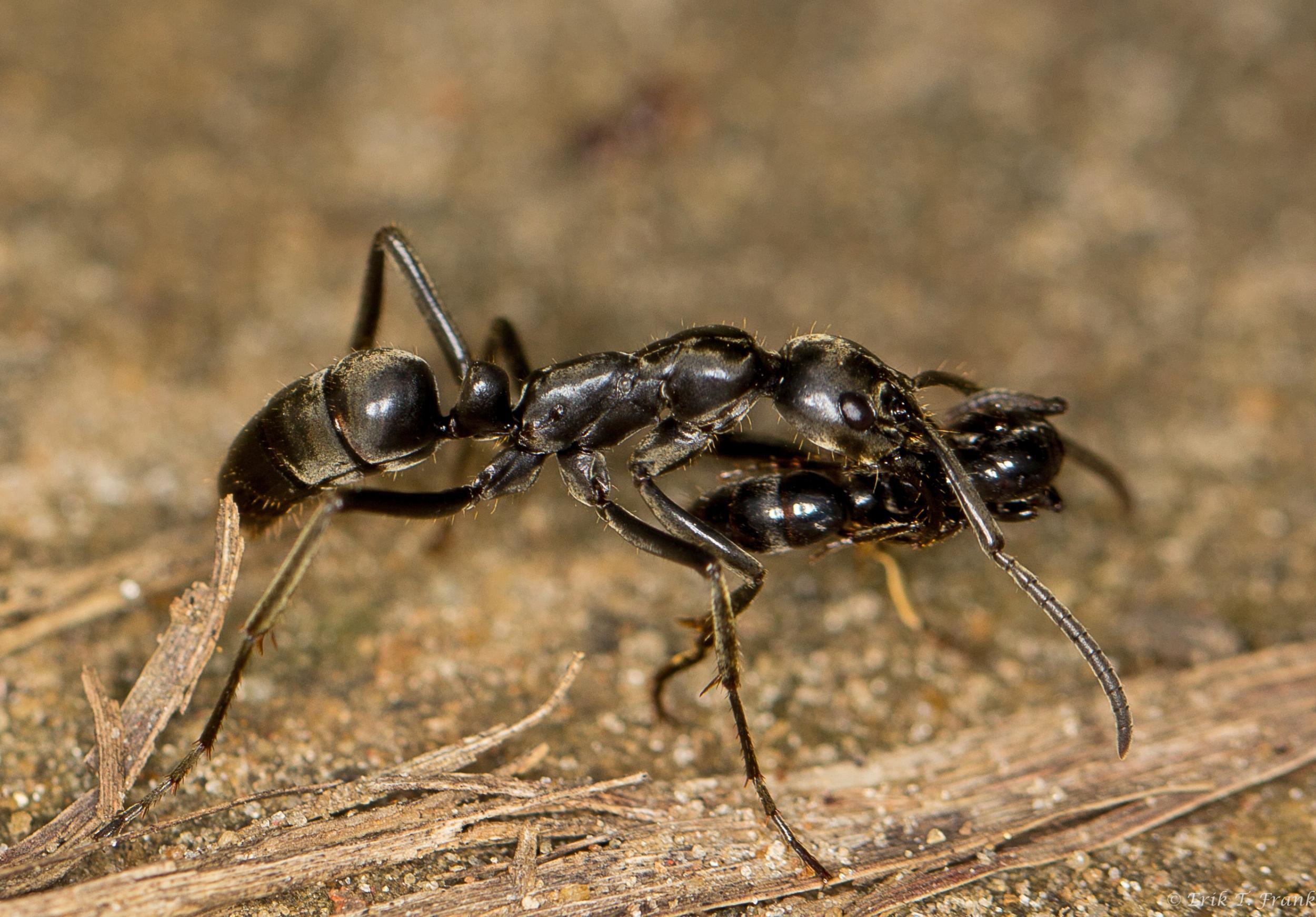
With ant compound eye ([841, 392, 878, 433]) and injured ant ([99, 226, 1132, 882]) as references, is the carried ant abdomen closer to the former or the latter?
injured ant ([99, 226, 1132, 882])

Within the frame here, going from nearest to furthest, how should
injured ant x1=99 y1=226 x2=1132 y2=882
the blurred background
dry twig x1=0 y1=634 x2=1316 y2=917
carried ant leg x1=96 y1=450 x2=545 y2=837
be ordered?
1. dry twig x1=0 y1=634 x2=1316 y2=917
2. carried ant leg x1=96 y1=450 x2=545 y2=837
3. injured ant x1=99 y1=226 x2=1132 y2=882
4. the blurred background

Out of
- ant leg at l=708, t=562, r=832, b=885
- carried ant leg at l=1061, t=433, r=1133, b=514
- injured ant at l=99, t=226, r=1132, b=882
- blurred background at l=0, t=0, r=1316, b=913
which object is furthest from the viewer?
carried ant leg at l=1061, t=433, r=1133, b=514

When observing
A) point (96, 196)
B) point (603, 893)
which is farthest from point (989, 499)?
point (96, 196)

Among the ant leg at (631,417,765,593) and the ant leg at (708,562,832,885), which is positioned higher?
the ant leg at (631,417,765,593)

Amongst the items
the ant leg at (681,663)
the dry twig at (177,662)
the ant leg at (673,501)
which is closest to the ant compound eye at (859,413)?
the ant leg at (673,501)

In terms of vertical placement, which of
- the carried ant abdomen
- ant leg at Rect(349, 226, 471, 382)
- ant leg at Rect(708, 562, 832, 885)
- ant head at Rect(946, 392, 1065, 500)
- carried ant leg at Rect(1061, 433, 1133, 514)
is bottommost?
ant leg at Rect(708, 562, 832, 885)

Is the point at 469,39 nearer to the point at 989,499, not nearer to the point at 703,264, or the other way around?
the point at 703,264

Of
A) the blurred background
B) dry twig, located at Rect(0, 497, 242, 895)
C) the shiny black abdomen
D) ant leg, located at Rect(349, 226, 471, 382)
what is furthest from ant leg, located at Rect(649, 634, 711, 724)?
dry twig, located at Rect(0, 497, 242, 895)
